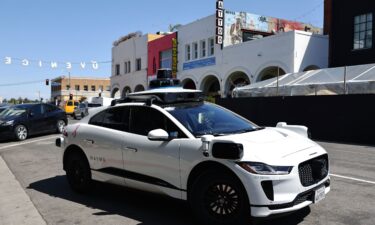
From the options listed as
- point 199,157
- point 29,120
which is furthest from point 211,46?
point 199,157

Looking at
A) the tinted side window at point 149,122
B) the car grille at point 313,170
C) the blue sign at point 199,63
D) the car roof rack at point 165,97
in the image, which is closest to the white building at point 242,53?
the blue sign at point 199,63

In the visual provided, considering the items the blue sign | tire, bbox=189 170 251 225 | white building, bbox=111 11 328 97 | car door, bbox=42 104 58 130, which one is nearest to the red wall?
white building, bbox=111 11 328 97

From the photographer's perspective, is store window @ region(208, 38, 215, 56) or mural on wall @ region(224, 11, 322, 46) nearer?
mural on wall @ region(224, 11, 322, 46)

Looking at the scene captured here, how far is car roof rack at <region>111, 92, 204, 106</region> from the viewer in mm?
5961

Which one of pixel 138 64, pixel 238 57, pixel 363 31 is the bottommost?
pixel 238 57

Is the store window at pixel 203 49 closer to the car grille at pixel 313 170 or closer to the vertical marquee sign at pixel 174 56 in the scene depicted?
the vertical marquee sign at pixel 174 56

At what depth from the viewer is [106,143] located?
6.33 meters

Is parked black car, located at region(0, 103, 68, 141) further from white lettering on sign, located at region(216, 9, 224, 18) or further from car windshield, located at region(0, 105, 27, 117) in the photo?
white lettering on sign, located at region(216, 9, 224, 18)

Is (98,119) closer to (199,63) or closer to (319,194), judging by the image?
(319,194)

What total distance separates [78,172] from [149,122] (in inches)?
73.4

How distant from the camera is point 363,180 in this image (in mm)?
7848

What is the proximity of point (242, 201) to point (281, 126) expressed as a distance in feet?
7.21

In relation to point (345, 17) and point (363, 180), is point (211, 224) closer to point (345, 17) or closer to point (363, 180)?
point (363, 180)

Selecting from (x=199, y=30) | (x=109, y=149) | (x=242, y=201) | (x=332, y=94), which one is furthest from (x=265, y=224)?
(x=199, y=30)
